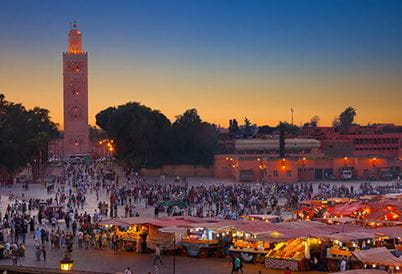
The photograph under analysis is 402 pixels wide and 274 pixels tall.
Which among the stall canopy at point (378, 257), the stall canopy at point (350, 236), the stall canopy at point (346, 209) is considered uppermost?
the stall canopy at point (346, 209)

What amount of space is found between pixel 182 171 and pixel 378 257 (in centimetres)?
4814

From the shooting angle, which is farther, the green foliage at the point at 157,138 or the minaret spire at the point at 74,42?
the minaret spire at the point at 74,42

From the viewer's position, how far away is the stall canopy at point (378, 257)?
1630cm

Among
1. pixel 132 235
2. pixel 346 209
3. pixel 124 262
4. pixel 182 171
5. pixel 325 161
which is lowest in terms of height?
pixel 124 262

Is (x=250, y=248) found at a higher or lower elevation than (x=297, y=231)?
lower

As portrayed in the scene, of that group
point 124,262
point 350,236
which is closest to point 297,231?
point 350,236

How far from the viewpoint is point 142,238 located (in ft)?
74.3

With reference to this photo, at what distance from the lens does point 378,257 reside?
55.1 ft

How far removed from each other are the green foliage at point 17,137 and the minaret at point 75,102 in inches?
715

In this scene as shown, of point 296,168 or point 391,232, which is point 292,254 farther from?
point 296,168

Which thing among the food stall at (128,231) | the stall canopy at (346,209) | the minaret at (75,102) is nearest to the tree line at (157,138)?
the minaret at (75,102)

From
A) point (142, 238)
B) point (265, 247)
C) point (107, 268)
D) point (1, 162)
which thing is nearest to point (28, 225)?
point (142, 238)

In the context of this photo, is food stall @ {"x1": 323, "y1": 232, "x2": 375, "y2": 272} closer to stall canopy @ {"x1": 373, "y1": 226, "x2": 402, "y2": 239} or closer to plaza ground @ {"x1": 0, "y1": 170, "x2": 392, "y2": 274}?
stall canopy @ {"x1": 373, "y1": 226, "x2": 402, "y2": 239}

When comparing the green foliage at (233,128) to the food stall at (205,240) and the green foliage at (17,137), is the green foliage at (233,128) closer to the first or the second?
the green foliage at (17,137)
